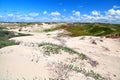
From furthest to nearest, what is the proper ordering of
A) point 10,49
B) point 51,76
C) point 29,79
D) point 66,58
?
point 66,58, point 10,49, point 51,76, point 29,79

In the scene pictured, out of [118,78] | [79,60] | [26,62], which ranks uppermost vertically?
[26,62]

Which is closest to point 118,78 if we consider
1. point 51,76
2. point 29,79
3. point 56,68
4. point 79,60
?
point 79,60

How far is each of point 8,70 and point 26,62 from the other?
1.79 metres

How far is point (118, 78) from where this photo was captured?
63.2 ft

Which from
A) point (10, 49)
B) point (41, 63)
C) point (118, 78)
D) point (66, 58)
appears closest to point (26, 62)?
point (41, 63)

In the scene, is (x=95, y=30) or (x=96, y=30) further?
(x=96, y=30)

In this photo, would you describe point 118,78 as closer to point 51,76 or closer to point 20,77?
point 51,76

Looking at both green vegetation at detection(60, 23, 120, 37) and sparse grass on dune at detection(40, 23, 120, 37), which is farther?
sparse grass on dune at detection(40, 23, 120, 37)

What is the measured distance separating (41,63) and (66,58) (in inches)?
222

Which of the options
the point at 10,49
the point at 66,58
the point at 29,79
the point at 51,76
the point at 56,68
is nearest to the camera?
the point at 29,79

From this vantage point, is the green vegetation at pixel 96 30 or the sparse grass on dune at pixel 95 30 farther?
the sparse grass on dune at pixel 95 30

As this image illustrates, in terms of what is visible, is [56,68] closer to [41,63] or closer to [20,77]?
[41,63]

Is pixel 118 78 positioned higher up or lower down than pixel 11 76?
lower down

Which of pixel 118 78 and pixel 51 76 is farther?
pixel 118 78
